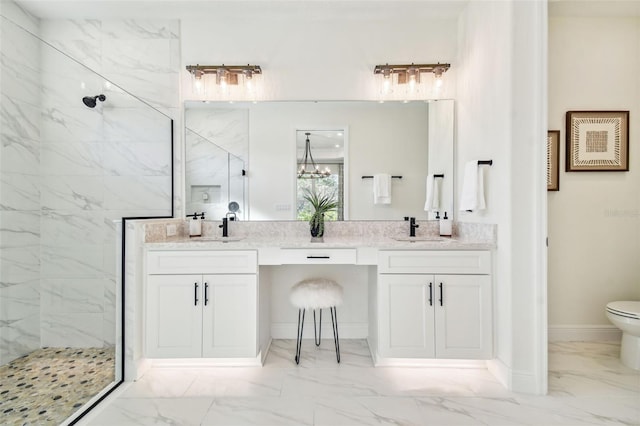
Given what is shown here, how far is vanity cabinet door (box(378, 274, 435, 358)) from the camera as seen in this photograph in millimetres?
2076

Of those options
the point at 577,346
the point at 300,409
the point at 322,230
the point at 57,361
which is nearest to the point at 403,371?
the point at 300,409

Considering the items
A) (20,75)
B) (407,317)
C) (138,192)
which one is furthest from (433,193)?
(20,75)

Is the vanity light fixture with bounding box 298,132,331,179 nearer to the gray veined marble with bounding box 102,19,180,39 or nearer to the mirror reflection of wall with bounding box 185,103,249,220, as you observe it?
the mirror reflection of wall with bounding box 185,103,249,220

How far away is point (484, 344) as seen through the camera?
2057 millimetres

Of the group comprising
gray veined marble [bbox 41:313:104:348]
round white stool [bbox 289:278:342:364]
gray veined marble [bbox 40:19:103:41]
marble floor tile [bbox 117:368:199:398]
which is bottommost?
marble floor tile [bbox 117:368:199:398]

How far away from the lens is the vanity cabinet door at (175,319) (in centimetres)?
209

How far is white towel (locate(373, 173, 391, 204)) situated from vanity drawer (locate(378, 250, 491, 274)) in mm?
650

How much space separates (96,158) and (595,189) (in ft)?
12.4

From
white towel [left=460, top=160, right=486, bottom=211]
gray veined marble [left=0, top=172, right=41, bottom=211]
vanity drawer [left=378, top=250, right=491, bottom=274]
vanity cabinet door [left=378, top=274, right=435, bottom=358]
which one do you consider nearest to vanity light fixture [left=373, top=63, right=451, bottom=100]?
white towel [left=460, top=160, right=486, bottom=211]

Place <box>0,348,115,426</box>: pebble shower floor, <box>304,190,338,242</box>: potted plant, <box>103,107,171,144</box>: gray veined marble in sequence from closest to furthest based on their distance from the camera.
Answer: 1. <box>0,348,115,426</box>: pebble shower floor
2. <box>103,107,171,144</box>: gray veined marble
3. <box>304,190,338,242</box>: potted plant

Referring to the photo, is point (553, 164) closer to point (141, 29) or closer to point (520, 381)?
point (520, 381)

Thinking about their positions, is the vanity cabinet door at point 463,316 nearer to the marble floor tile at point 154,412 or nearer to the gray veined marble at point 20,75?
the marble floor tile at point 154,412

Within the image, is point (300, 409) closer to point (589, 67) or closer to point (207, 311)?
point (207, 311)

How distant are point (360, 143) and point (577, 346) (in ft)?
7.63
